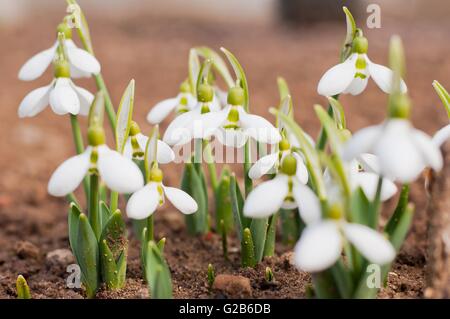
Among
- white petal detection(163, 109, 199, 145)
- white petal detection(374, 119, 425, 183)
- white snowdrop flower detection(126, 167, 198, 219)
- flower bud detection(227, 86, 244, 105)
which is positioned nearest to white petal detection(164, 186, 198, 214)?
white snowdrop flower detection(126, 167, 198, 219)

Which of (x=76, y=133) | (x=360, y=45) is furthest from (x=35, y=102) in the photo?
(x=360, y=45)

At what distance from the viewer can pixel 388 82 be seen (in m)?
1.48

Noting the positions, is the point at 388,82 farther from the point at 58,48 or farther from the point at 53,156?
the point at 53,156

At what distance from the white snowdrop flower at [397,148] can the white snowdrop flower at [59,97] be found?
66 cm

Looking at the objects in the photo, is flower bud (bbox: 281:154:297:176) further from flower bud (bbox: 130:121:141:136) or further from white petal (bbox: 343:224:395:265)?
flower bud (bbox: 130:121:141:136)

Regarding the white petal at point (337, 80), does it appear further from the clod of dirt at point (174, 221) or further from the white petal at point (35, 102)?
the clod of dirt at point (174, 221)

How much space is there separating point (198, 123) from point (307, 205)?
33cm

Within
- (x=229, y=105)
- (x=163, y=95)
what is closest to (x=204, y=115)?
(x=229, y=105)

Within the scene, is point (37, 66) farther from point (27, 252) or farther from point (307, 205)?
point (307, 205)

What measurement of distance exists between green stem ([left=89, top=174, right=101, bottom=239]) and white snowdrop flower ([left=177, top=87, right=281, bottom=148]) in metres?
0.23

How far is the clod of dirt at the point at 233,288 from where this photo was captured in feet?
4.73

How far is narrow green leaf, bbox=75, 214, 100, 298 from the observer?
4.73 feet

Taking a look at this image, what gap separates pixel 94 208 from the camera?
1.46 metres
